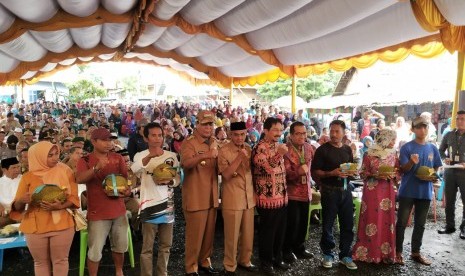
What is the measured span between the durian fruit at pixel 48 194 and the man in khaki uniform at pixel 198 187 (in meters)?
1.13

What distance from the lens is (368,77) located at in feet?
69.8

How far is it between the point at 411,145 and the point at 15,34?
833 cm

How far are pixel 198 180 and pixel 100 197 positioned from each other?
925mm

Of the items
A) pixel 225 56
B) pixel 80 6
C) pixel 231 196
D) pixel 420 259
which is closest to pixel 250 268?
pixel 231 196

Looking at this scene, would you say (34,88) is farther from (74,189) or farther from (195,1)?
(74,189)

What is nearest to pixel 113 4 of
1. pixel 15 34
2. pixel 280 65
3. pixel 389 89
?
pixel 15 34

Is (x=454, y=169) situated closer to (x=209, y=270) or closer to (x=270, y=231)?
(x=270, y=231)

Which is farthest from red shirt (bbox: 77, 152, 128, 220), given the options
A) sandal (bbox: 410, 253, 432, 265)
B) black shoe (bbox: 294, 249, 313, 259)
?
sandal (bbox: 410, 253, 432, 265)

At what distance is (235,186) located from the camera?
376cm

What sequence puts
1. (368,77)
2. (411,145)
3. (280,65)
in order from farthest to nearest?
(368,77) → (280,65) → (411,145)

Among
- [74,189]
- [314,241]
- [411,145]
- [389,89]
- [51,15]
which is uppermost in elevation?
[51,15]

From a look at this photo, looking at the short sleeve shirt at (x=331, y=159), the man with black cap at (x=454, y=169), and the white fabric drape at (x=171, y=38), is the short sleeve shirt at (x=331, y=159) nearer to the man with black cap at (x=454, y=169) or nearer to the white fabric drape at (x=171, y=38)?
the man with black cap at (x=454, y=169)

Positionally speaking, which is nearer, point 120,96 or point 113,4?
point 113,4

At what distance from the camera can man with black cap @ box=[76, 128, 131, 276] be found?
10.4 ft
